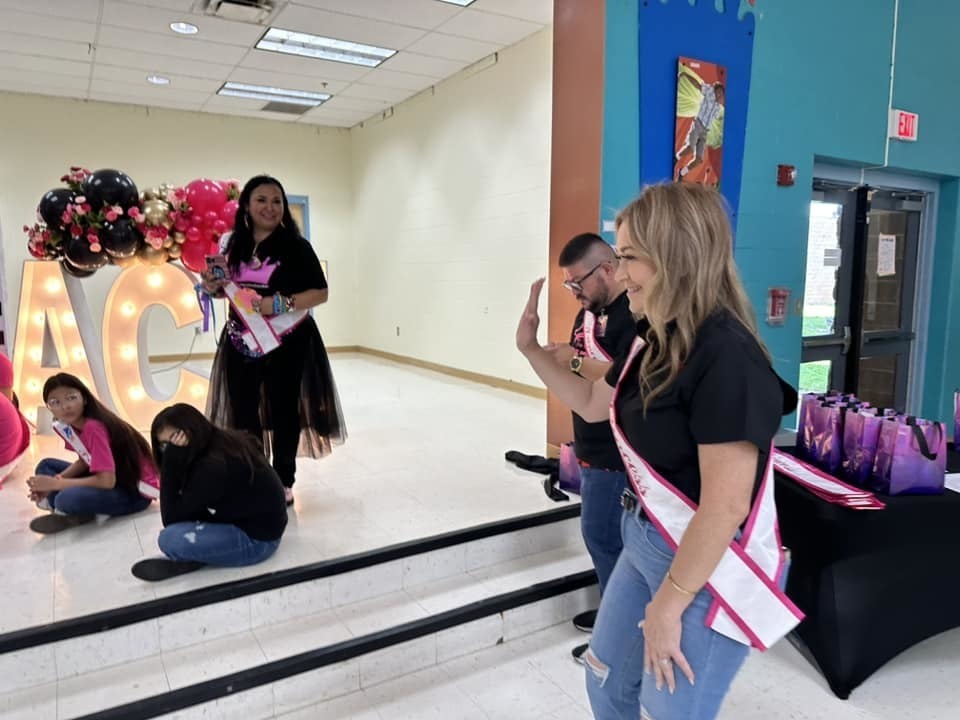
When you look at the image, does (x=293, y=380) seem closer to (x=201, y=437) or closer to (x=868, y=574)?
(x=201, y=437)

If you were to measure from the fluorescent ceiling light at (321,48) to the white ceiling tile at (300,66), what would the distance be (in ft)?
0.36

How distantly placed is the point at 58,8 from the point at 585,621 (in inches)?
203

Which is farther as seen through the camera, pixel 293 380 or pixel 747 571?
pixel 293 380

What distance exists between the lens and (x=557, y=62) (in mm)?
3566

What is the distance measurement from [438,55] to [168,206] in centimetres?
300

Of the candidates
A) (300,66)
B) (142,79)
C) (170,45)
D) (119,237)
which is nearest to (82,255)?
(119,237)

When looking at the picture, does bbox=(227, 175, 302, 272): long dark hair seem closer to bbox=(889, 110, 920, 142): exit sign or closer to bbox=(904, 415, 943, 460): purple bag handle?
bbox=(904, 415, 943, 460): purple bag handle

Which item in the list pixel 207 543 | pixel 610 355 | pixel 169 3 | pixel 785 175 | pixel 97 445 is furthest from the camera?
pixel 169 3

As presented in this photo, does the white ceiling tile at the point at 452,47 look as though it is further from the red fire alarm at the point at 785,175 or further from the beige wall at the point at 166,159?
the beige wall at the point at 166,159

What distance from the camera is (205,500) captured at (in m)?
2.37

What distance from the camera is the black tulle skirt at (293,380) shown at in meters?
2.90

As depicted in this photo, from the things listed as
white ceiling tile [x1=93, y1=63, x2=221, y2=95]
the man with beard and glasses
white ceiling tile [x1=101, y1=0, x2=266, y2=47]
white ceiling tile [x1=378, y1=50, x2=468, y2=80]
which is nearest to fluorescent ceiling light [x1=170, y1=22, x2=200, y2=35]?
white ceiling tile [x1=101, y1=0, x2=266, y2=47]

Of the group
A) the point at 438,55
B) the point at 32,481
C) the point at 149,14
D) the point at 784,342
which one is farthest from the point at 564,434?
the point at 149,14

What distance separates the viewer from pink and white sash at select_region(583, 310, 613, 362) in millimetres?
1887
